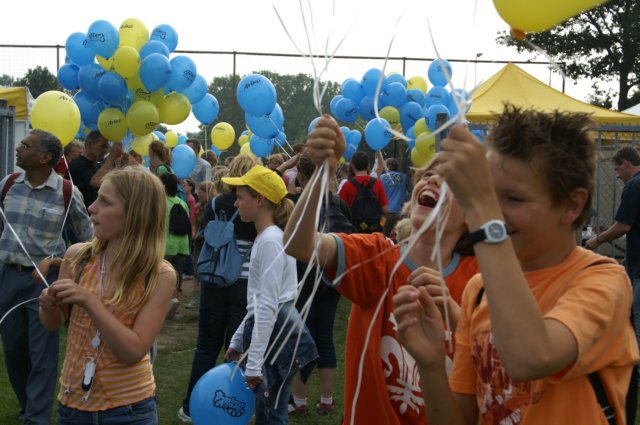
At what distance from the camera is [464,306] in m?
1.81

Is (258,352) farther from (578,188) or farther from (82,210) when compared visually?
(578,188)

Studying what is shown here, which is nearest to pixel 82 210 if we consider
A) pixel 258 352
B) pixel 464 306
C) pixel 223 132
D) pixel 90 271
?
pixel 258 352

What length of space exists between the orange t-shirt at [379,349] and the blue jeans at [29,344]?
2.86 metres

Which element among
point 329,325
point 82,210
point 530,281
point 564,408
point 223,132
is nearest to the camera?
point 564,408

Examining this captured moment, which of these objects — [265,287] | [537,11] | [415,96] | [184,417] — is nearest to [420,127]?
[415,96]

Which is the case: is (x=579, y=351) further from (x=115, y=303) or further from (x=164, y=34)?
(x=164, y=34)

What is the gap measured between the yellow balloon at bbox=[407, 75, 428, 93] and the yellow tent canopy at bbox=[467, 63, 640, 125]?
48.4 inches

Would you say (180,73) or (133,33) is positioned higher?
(133,33)

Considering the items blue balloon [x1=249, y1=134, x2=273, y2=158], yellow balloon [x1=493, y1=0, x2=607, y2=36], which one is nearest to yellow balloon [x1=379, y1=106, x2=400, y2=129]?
blue balloon [x1=249, y1=134, x2=273, y2=158]

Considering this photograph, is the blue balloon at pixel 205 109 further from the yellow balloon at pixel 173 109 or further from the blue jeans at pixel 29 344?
the blue jeans at pixel 29 344

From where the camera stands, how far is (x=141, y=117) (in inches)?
299

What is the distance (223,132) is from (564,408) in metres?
12.3

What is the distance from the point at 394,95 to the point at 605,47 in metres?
6.59

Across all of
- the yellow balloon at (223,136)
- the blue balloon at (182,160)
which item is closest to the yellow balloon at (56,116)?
the blue balloon at (182,160)
